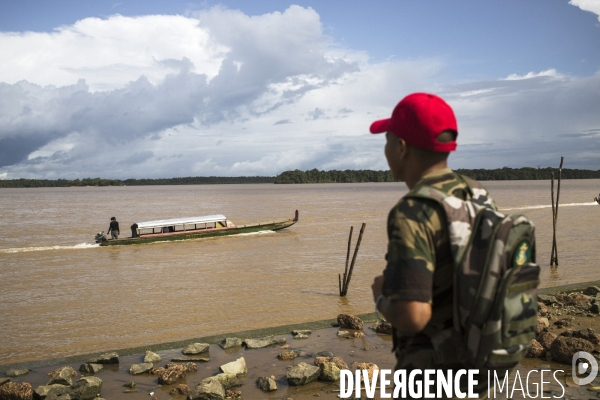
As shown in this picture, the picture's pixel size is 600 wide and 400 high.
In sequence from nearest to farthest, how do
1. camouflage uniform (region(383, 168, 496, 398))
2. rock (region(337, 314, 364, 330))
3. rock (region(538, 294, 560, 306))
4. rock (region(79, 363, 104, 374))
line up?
camouflage uniform (region(383, 168, 496, 398)) → rock (region(79, 363, 104, 374)) → rock (region(337, 314, 364, 330)) → rock (region(538, 294, 560, 306))

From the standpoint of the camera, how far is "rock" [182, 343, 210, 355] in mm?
8188

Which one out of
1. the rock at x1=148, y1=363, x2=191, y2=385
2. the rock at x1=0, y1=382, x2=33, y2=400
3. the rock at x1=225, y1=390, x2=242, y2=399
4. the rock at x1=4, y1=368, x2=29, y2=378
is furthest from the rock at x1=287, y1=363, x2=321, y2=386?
the rock at x1=4, y1=368, x2=29, y2=378

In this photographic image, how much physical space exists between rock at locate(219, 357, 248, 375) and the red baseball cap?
17.5 feet

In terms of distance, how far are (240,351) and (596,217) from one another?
37.9 meters

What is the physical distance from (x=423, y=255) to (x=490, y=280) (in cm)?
27

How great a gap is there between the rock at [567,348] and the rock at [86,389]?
5.58 m

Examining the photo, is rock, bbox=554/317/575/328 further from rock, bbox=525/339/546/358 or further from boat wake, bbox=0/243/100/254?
boat wake, bbox=0/243/100/254

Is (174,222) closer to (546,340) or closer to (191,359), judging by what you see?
(191,359)

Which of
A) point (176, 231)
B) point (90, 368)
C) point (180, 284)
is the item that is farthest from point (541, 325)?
point (176, 231)

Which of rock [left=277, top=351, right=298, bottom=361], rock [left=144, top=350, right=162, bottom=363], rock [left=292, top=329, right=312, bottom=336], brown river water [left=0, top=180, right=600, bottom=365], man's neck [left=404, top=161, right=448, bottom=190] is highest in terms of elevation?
man's neck [left=404, top=161, right=448, bottom=190]

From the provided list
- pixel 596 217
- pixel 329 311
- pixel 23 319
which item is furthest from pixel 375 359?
pixel 596 217

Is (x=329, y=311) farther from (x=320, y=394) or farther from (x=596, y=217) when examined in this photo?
(x=596, y=217)

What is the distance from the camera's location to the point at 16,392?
6.62 m

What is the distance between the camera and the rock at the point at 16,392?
6594 mm
